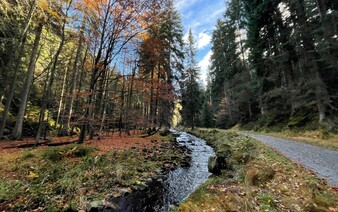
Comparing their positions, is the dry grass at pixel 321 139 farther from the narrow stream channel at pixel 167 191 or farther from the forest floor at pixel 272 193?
the narrow stream channel at pixel 167 191

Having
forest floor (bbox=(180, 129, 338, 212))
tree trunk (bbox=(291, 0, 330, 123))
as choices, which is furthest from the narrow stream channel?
tree trunk (bbox=(291, 0, 330, 123))

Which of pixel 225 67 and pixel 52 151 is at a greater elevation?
pixel 225 67

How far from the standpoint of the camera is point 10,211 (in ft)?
13.7

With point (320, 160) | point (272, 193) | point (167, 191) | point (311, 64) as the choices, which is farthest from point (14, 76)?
point (311, 64)

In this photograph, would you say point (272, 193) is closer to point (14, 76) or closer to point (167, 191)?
point (167, 191)

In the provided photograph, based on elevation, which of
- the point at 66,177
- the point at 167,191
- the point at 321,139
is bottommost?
the point at 167,191

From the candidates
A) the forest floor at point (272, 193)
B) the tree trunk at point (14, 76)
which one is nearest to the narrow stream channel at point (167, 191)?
the forest floor at point (272, 193)

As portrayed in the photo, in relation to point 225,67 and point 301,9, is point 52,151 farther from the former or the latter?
point 225,67

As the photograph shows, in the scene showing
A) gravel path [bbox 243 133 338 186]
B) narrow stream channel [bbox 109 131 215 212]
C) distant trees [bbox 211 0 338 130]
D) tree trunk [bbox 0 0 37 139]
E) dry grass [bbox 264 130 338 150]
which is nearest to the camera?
gravel path [bbox 243 133 338 186]

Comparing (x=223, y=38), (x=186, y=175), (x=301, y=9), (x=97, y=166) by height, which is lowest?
(x=186, y=175)

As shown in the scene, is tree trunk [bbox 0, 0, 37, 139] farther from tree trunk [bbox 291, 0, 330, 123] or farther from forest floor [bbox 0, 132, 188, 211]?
tree trunk [bbox 291, 0, 330, 123]

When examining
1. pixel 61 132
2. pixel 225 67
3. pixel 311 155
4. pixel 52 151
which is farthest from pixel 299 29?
pixel 61 132

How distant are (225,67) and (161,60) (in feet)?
49.2

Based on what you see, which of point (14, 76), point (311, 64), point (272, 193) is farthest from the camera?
point (311, 64)
